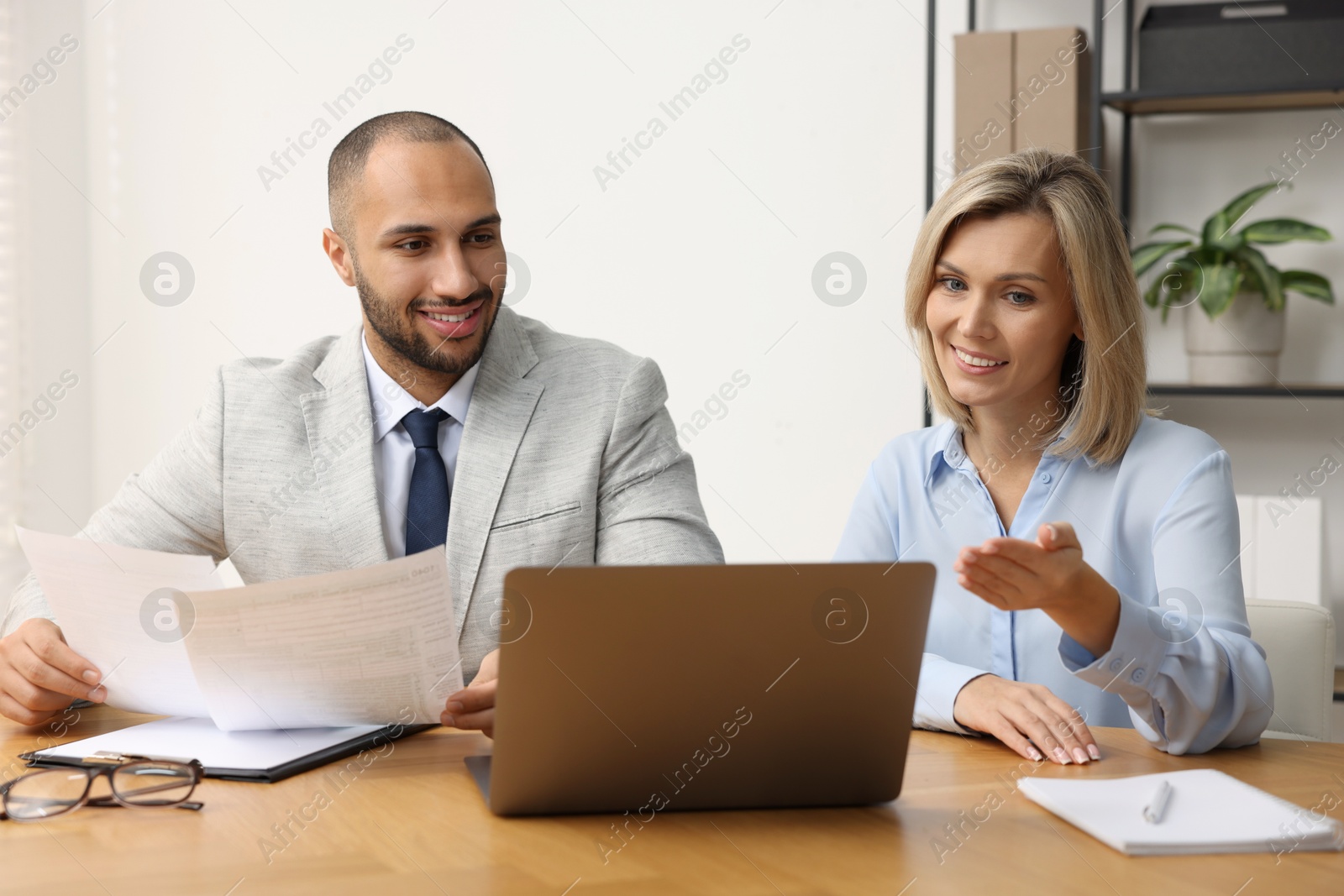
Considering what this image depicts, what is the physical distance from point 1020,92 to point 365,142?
1.57 meters

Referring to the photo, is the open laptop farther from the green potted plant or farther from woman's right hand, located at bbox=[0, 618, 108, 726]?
the green potted plant

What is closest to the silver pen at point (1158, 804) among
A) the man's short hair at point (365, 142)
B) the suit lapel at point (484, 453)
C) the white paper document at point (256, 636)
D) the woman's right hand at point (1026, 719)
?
the woman's right hand at point (1026, 719)

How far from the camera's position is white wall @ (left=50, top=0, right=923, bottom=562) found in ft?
9.59

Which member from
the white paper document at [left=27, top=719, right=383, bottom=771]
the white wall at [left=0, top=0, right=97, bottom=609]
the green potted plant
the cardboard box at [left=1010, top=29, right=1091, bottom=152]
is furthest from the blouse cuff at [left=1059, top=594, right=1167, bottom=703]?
the white wall at [left=0, top=0, right=97, bottom=609]

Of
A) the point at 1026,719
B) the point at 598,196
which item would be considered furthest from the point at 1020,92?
the point at 1026,719

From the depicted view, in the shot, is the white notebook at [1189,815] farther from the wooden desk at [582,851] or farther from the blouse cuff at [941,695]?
the blouse cuff at [941,695]

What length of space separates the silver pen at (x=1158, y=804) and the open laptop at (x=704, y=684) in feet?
0.65

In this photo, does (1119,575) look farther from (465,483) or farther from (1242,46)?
(1242,46)

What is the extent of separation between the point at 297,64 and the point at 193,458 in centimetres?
193

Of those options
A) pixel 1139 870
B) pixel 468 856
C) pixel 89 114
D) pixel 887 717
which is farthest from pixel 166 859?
pixel 89 114

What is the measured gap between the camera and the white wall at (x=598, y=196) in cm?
292

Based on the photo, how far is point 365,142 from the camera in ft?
5.80

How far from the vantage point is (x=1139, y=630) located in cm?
118

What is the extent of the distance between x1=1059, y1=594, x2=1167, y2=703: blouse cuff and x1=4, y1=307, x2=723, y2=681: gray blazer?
1.88 ft
